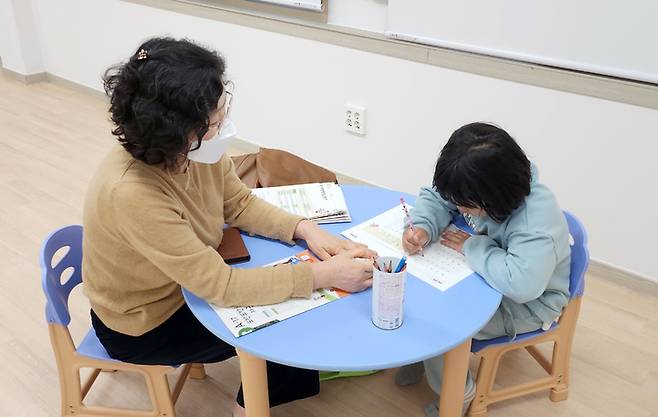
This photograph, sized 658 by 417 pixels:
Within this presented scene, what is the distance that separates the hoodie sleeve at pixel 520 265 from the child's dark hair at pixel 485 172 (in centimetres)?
8

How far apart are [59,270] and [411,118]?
5.83 feet

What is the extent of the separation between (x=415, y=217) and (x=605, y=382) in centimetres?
98

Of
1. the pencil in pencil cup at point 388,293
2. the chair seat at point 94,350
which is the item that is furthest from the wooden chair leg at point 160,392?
the pencil in pencil cup at point 388,293

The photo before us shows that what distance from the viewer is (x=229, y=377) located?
1.91m

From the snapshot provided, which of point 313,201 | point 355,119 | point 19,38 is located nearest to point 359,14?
point 355,119

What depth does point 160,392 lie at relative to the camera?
151 centimetres

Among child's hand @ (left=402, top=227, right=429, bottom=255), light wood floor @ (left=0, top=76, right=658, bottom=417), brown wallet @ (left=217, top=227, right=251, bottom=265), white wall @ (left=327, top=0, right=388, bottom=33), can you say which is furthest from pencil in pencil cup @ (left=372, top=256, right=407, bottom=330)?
white wall @ (left=327, top=0, right=388, bottom=33)

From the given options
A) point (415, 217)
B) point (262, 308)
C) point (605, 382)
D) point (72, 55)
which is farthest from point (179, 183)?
point (72, 55)

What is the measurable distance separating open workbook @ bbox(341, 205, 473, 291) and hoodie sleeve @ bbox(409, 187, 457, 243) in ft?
0.12

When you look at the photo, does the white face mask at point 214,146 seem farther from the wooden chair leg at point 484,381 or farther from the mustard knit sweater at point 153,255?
the wooden chair leg at point 484,381

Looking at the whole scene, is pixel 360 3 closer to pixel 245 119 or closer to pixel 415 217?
pixel 245 119

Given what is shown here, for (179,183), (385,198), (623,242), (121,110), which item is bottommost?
(623,242)

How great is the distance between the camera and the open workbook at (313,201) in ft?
5.15

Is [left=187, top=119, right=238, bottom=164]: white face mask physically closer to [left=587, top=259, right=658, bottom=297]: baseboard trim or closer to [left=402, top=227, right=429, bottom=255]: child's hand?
[left=402, top=227, right=429, bottom=255]: child's hand
